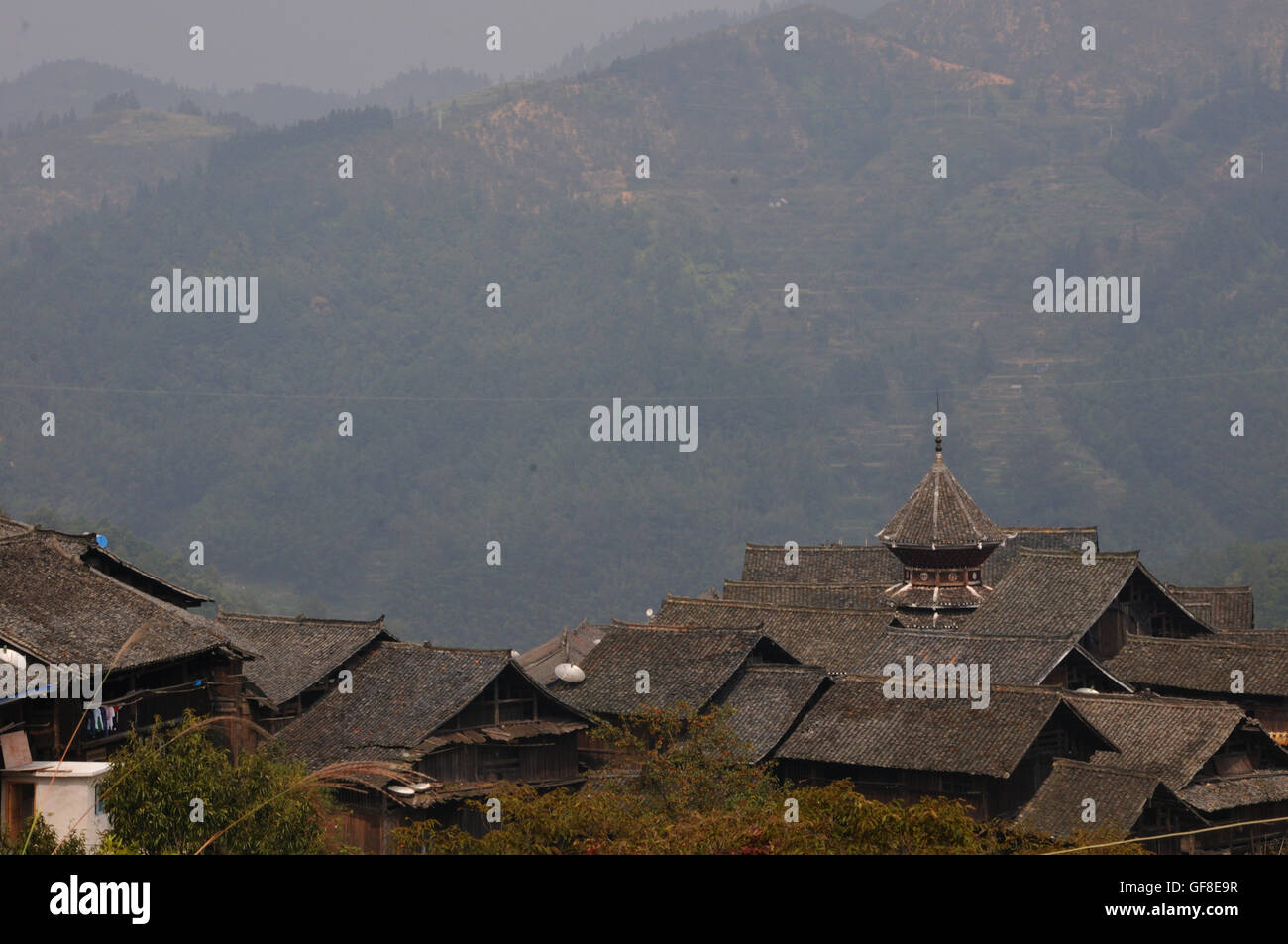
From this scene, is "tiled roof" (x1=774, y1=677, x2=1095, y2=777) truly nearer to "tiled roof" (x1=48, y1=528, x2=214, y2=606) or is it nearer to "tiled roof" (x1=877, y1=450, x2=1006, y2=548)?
"tiled roof" (x1=48, y1=528, x2=214, y2=606)

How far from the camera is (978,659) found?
41.4 m

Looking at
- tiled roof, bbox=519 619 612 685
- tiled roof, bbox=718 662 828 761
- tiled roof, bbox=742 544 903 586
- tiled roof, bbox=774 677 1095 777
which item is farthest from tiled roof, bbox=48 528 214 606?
tiled roof, bbox=519 619 612 685

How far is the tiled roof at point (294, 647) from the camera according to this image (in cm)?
3891

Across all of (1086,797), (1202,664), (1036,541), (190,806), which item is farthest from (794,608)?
(190,806)

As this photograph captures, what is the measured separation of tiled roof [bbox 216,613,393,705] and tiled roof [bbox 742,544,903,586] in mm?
19397

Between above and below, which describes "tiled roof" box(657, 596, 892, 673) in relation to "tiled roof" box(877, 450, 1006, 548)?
below

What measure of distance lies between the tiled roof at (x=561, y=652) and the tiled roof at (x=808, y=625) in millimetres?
14180

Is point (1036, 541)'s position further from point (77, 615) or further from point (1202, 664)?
point (77, 615)

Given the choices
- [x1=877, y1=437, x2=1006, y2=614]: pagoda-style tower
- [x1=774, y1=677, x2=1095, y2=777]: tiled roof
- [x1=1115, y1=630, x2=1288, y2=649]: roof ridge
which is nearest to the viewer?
[x1=774, y1=677, x2=1095, y2=777]: tiled roof

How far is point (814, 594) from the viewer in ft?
176

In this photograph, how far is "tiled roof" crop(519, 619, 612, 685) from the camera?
64.8m

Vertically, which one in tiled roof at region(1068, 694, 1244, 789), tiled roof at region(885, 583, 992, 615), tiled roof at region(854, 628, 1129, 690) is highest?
tiled roof at region(885, 583, 992, 615)
